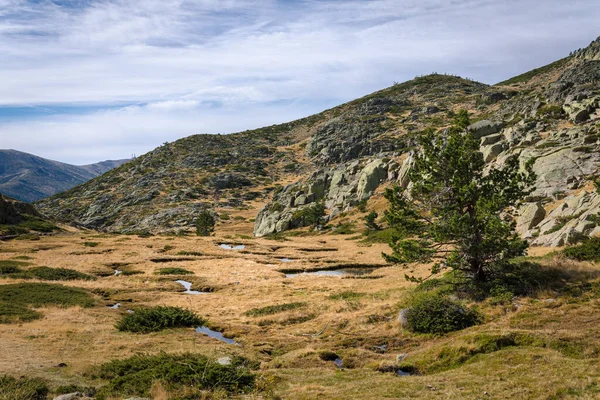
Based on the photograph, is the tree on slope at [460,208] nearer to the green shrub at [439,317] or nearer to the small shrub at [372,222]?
the green shrub at [439,317]

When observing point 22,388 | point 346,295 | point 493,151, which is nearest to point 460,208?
point 346,295

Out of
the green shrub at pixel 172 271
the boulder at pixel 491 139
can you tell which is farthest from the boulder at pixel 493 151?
the green shrub at pixel 172 271

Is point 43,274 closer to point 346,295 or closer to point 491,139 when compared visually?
point 346,295

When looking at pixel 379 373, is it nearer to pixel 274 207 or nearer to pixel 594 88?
pixel 274 207

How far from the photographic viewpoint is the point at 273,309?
Answer: 102 feet

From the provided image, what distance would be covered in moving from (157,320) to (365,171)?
275ft

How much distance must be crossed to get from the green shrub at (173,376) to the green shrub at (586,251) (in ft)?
75.2

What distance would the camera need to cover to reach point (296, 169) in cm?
18225

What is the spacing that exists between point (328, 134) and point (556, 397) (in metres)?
189

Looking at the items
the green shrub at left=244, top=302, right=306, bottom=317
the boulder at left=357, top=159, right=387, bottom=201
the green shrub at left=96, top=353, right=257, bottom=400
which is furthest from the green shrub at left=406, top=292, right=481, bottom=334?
the boulder at left=357, top=159, right=387, bottom=201

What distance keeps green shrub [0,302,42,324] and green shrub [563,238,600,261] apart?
37.1 m

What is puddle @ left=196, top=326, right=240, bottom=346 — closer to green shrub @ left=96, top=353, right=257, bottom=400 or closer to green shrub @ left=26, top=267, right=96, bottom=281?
green shrub @ left=96, top=353, right=257, bottom=400

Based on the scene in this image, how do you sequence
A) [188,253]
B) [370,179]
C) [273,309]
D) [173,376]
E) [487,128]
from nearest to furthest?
[173,376] < [273,309] < [188,253] < [487,128] < [370,179]

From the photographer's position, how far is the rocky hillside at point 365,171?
48.9m
